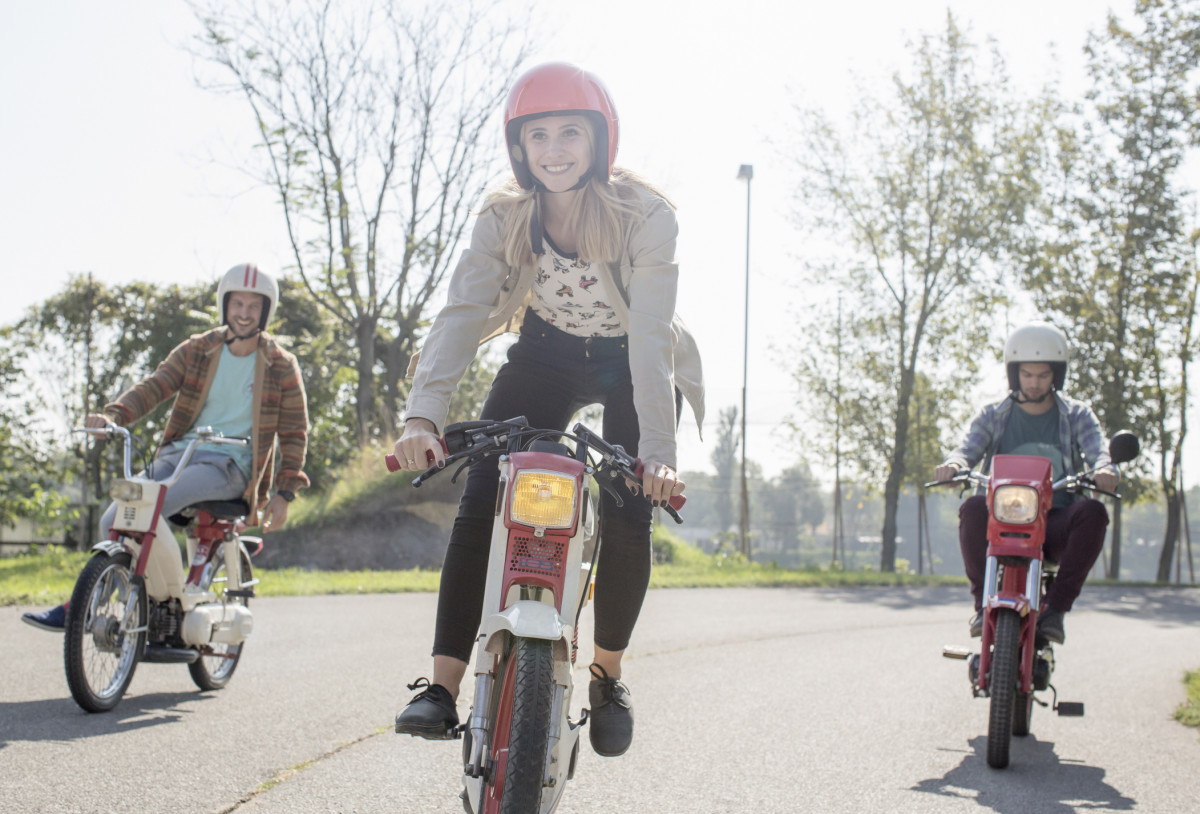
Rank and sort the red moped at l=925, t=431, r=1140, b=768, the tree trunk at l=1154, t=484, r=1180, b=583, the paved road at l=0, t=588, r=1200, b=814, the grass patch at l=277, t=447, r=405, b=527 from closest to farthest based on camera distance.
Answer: the paved road at l=0, t=588, r=1200, b=814 → the red moped at l=925, t=431, r=1140, b=768 → the grass patch at l=277, t=447, r=405, b=527 → the tree trunk at l=1154, t=484, r=1180, b=583

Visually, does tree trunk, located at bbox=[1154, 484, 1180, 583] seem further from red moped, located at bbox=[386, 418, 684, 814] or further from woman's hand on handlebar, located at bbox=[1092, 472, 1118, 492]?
red moped, located at bbox=[386, 418, 684, 814]

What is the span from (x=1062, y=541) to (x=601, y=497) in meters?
3.06

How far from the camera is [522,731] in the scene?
2395 mm

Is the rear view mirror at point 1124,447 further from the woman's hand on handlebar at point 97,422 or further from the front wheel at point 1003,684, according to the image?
the woman's hand on handlebar at point 97,422

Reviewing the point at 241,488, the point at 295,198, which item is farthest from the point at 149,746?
the point at 295,198

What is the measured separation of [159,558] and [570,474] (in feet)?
10.6

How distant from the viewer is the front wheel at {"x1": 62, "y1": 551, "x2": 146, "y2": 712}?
4.44m

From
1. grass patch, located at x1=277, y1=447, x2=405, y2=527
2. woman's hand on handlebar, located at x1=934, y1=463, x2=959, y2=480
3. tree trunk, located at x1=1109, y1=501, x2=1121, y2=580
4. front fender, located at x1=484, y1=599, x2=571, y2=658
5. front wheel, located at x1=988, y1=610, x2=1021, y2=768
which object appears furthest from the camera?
tree trunk, located at x1=1109, y1=501, x2=1121, y2=580

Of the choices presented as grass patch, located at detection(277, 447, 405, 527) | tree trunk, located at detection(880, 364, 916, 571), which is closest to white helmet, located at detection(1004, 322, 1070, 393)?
grass patch, located at detection(277, 447, 405, 527)

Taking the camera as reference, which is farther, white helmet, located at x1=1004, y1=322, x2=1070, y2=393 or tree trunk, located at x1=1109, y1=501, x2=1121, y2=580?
tree trunk, located at x1=1109, y1=501, x2=1121, y2=580

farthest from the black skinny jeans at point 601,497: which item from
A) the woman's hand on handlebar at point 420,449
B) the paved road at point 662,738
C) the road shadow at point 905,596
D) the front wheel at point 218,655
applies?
the road shadow at point 905,596

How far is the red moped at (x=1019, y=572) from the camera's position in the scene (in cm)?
480

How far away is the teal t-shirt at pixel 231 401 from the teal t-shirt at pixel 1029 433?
3.95 meters

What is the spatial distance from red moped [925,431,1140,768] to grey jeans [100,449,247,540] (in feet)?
11.1
